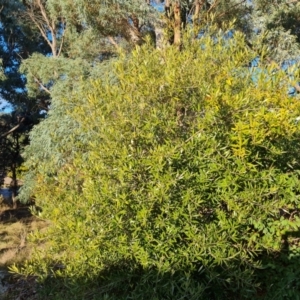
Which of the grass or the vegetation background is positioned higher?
the vegetation background

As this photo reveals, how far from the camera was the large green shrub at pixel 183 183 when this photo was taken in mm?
2643

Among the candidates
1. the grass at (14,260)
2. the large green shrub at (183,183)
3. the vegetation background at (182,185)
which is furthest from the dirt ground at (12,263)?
the large green shrub at (183,183)

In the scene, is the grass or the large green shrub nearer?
the large green shrub

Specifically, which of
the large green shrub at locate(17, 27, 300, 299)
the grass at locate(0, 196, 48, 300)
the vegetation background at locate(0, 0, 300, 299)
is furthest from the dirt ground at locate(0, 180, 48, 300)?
the large green shrub at locate(17, 27, 300, 299)

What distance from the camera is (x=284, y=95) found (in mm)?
2820

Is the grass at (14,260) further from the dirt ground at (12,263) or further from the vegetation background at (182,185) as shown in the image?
the vegetation background at (182,185)

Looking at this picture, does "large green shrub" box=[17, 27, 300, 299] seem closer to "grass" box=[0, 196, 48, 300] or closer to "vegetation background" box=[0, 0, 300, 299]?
"vegetation background" box=[0, 0, 300, 299]

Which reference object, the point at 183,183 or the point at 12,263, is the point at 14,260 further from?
the point at 183,183

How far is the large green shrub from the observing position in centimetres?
264

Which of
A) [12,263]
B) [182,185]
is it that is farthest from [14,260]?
[182,185]

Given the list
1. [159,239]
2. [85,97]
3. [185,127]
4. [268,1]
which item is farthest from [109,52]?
[159,239]

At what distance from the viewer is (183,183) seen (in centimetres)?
266

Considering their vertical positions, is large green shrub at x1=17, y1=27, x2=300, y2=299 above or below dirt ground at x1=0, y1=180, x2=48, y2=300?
above

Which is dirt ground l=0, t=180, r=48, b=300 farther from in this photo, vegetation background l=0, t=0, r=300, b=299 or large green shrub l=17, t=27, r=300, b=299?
large green shrub l=17, t=27, r=300, b=299
